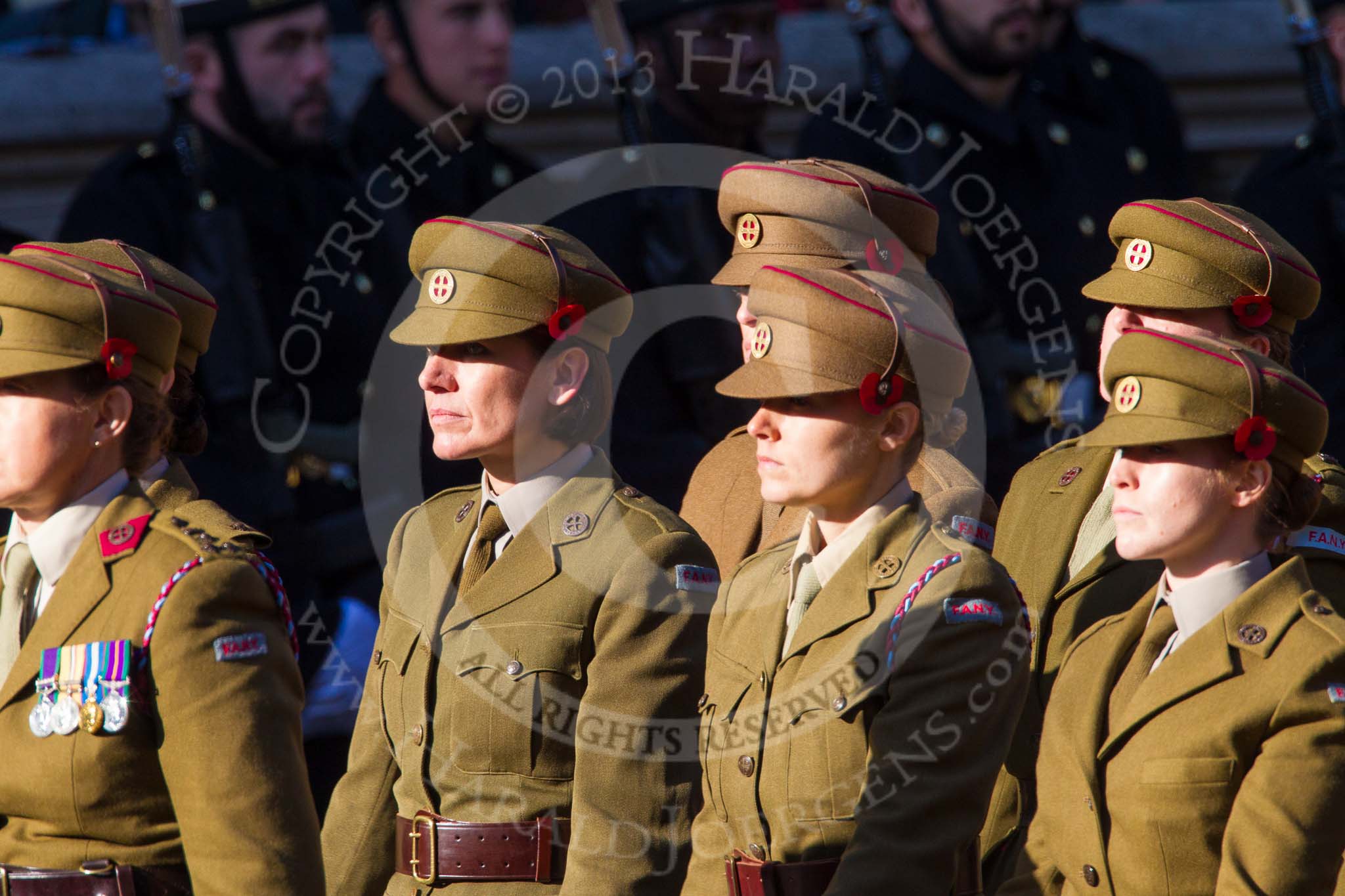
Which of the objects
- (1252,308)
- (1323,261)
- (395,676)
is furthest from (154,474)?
(1323,261)

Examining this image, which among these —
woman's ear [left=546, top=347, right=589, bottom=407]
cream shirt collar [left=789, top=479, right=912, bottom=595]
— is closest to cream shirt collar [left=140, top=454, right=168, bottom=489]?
woman's ear [left=546, top=347, right=589, bottom=407]

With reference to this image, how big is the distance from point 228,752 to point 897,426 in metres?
1.17

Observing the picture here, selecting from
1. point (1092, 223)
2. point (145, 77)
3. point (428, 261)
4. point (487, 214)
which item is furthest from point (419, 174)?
point (428, 261)

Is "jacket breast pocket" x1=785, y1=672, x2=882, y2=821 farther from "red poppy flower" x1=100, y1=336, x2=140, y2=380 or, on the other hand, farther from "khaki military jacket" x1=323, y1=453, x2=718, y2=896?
"red poppy flower" x1=100, y1=336, x2=140, y2=380

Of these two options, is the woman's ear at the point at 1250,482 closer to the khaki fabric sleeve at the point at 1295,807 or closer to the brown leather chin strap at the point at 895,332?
the khaki fabric sleeve at the point at 1295,807

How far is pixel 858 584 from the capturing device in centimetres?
339

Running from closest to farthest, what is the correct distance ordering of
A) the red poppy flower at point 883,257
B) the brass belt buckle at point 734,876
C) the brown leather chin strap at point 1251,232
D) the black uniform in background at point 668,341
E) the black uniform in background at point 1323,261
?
the brass belt buckle at point 734,876 → the brown leather chin strap at point 1251,232 → the red poppy flower at point 883,257 → the black uniform in background at point 668,341 → the black uniform in background at point 1323,261

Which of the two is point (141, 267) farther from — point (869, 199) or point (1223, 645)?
point (1223, 645)

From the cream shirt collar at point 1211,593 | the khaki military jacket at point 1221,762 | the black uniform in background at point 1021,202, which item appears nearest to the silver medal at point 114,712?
the khaki military jacket at point 1221,762

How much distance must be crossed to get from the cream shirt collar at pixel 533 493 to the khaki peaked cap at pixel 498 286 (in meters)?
0.23

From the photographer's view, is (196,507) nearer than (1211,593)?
No

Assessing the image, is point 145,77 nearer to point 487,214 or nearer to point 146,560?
point 487,214

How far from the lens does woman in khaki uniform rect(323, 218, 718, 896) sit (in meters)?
3.57

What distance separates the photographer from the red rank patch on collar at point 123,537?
10.5ft
